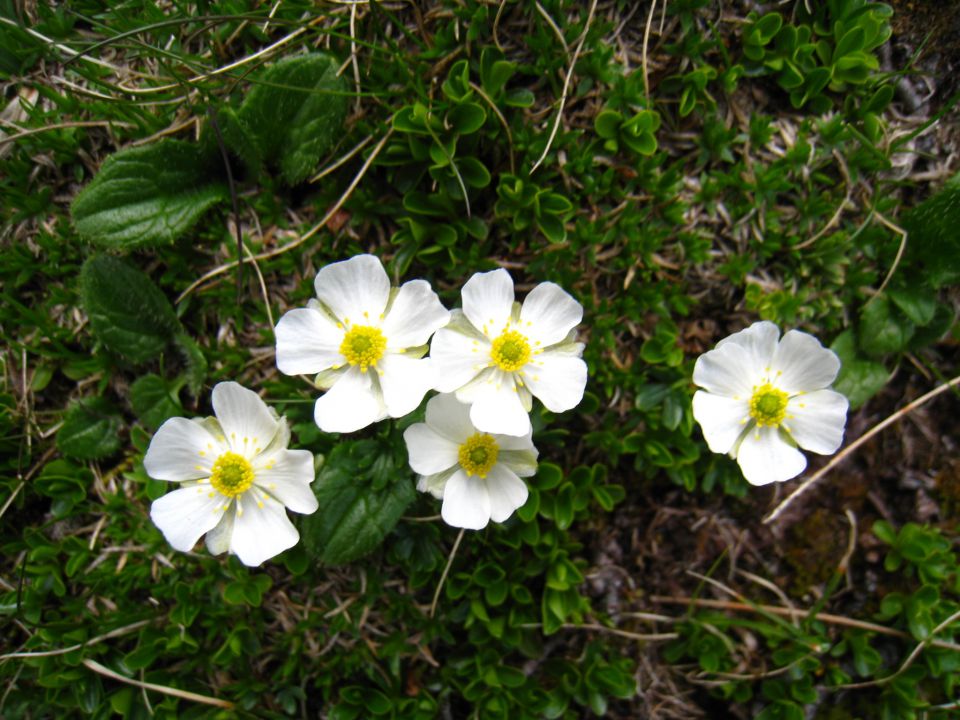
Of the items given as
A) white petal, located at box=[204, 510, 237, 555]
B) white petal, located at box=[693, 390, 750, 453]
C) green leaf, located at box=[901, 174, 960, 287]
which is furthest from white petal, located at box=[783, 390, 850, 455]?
white petal, located at box=[204, 510, 237, 555]

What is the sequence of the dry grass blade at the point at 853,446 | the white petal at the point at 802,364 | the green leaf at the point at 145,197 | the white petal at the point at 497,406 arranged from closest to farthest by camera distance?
the white petal at the point at 497,406
the white petal at the point at 802,364
the green leaf at the point at 145,197
the dry grass blade at the point at 853,446

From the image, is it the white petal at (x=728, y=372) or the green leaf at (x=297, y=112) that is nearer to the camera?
the white petal at (x=728, y=372)

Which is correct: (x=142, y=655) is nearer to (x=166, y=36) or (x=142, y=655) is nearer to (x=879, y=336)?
(x=166, y=36)

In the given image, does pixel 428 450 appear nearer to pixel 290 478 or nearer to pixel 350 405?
pixel 350 405

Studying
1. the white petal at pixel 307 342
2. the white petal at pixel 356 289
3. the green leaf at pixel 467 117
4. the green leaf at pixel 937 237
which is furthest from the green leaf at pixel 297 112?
the green leaf at pixel 937 237

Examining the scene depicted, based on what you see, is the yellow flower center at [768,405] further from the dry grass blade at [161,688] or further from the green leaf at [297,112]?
the dry grass blade at [161,688]

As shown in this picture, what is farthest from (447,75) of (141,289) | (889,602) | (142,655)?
(889,602)

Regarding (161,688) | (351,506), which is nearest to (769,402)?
(351,506)
